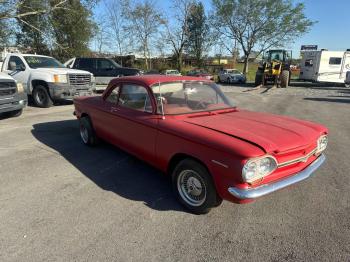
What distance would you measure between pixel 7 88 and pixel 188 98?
652 centimetres

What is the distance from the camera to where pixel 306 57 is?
2455 centimetres

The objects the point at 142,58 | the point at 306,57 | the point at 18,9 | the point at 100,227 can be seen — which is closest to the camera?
the point at 100,227

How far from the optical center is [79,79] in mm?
11188

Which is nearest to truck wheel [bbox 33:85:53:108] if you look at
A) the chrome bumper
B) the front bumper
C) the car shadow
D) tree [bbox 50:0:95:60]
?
the front bumper

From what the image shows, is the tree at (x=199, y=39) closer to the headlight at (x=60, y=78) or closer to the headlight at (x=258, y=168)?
the headlight at (x=60, y=78)

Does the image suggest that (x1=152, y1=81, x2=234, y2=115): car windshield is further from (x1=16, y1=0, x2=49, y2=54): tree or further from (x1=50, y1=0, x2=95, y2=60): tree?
(x1=50, y1=0, x2=95, y2=60): tree

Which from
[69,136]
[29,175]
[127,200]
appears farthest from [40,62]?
[127,200]

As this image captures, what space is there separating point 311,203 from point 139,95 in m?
2.82

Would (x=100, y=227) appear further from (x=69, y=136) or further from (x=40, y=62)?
(x=40, y=62)

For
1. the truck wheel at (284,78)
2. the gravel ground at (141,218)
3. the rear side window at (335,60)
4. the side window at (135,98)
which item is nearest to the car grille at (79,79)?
the gravel ground at (141,218)

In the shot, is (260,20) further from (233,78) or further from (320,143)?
(320,143)

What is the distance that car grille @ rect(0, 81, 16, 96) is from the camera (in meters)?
8.36

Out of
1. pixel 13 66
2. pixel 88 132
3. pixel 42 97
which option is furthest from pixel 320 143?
pixel 13 66

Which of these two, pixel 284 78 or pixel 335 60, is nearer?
pixel 284 78
